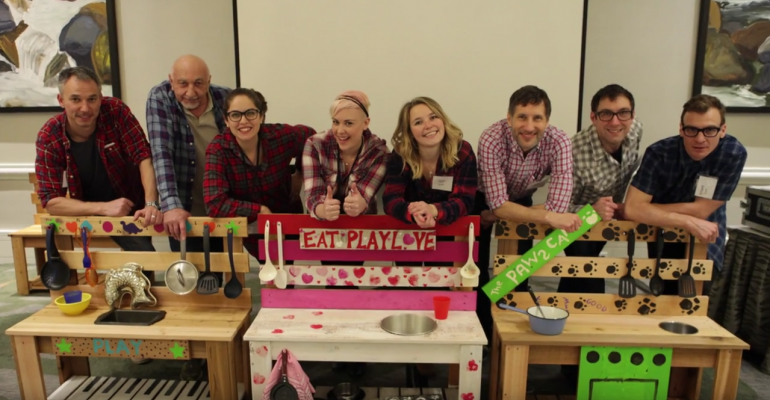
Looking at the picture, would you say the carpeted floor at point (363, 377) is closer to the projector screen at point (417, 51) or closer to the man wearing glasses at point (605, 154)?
the man wearing glasses at point (605, 154)

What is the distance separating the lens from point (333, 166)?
1900 mm

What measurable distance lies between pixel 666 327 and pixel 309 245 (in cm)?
137

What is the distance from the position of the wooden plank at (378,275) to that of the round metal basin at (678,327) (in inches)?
30.5

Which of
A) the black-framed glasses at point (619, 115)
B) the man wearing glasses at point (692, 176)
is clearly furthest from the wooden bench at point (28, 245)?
the man wearing glasses at point (692, 176)

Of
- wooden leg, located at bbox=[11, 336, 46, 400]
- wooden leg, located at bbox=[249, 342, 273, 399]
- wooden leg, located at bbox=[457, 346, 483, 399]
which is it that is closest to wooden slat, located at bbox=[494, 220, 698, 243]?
wooden leg, located at bbox=[457, 346, 483, 399]

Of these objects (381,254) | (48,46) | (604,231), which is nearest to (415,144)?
(381,254)

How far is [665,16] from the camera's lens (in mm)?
3264

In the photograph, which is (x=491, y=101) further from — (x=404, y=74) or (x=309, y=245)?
(x=309, y=245)

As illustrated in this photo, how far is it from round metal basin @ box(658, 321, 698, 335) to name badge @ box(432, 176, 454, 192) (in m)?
0.94

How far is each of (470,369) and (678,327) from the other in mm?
822

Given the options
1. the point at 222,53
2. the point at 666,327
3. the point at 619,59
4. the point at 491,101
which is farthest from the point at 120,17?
the point at 666,327

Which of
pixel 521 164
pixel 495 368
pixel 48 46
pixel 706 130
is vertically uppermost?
pixel 48 46

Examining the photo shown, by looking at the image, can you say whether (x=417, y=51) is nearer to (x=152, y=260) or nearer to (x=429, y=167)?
(x=429, y=167)

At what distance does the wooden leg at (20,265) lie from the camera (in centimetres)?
300
